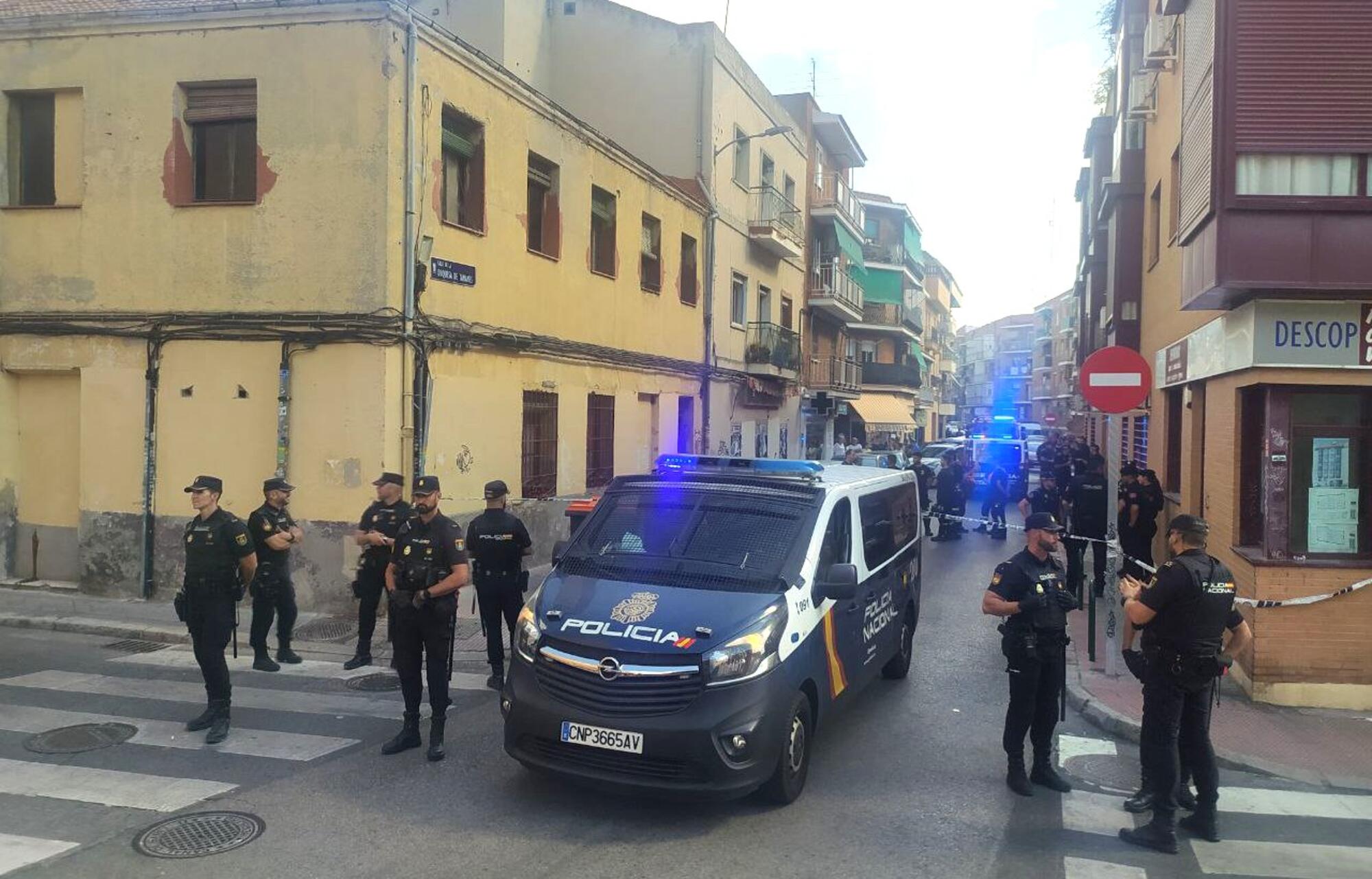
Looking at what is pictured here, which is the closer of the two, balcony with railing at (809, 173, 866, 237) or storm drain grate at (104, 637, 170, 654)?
storm drain grate at (104, 637, 170, 654)

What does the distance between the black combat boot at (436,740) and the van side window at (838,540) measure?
265 centimetres

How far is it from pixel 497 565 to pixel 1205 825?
17.8 feet

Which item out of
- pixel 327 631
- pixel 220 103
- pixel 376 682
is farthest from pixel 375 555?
pixel 220 103

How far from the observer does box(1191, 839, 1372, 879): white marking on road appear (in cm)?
490

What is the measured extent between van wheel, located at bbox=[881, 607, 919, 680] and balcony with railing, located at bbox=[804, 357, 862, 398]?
22585 mm

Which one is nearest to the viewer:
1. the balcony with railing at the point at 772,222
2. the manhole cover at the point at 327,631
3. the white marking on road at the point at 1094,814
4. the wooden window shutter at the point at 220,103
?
the white marking on road at the point at 1094,814

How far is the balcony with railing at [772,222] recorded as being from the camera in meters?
24.8

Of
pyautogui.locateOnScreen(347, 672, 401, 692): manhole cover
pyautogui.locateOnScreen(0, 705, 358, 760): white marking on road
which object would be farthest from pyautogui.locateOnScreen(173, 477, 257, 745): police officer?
pyautogui.locateOnScreen(347, 672, 401, 692): manhole cover

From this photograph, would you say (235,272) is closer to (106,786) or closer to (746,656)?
(106,786)

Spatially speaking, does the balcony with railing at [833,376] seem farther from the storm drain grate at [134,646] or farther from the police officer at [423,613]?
the police officer at [423,613]

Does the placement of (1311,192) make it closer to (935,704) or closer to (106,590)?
(935,704)

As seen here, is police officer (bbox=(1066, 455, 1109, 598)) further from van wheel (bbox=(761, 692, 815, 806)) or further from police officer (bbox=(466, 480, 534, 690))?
van wheel (bbox=(761, 692, 815, 806))

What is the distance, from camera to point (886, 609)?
785 centimetres

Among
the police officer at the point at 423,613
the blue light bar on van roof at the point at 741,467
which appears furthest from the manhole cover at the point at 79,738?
the blue light bar on van roof at the point at 741,467
